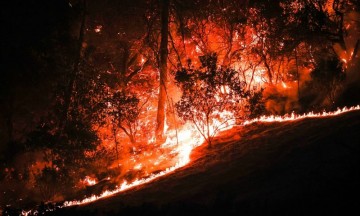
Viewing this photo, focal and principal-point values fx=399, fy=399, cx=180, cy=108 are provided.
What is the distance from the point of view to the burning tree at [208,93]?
15.5 m

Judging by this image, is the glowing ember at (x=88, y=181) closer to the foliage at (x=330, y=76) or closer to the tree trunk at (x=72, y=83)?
the tree trunk at (x=72, y=83)

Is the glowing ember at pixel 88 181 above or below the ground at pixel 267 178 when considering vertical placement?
below

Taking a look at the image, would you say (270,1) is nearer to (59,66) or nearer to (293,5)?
(293,5)

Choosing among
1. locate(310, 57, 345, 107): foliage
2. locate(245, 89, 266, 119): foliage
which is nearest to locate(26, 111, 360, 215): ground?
locate(245, 89, 266, 119): foliage

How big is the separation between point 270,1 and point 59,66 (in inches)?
384

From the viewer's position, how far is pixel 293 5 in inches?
704

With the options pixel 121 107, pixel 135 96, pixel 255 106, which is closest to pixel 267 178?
pixel 255 106

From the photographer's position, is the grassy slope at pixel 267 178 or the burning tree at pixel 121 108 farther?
the burning tree at pixel 121 108

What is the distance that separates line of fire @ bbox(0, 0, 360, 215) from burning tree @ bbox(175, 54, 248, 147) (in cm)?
4

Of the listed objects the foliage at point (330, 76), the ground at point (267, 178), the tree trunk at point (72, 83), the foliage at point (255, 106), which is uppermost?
the tree trunk at point (72, 83)

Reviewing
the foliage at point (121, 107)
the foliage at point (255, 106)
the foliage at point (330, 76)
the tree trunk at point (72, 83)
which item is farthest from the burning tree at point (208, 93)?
the tree trunk at point (72, 83)

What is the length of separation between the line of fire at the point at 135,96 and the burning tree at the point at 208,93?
4 centimetres

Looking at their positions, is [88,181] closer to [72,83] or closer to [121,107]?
[121,107]

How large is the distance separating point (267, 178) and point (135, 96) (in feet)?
35.5
